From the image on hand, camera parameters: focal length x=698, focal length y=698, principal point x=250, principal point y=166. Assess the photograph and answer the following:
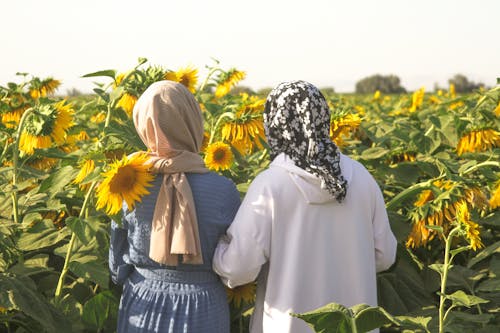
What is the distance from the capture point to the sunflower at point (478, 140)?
3402 millimetres

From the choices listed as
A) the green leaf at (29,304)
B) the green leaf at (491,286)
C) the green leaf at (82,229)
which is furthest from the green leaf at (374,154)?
the green leaf at (29,304)

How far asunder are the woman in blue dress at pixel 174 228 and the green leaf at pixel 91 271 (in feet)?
0.18

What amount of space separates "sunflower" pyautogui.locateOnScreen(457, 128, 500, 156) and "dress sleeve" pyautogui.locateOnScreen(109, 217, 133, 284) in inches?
74.1

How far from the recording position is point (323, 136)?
87.4 inches

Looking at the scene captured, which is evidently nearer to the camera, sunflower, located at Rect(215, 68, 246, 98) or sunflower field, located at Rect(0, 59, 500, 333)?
sunflower field, located at Rect(0, 59, 500, 333)

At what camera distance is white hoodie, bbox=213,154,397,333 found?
2189 mm

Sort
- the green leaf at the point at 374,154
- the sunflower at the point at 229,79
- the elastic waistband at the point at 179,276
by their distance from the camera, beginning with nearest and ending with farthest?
the elastic waistband at the point at 179,276 → the green leaf at the point at 374,154 → the sunflower at the point at 229,79

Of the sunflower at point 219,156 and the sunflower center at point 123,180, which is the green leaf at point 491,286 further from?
the sunflower center at point 123,180

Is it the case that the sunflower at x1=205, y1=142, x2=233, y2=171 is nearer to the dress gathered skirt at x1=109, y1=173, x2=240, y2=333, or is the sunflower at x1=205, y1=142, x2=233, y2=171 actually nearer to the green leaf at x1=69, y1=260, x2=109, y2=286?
the dress gathered skirt at x1=109, y1=173, x2=240, y2=333

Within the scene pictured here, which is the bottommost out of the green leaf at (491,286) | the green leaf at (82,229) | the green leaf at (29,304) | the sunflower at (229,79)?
the green leaf at (491,286)

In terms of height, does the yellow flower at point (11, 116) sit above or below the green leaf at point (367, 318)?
above

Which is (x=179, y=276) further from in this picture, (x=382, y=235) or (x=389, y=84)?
(x=389, y=84)

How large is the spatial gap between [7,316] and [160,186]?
0.77m

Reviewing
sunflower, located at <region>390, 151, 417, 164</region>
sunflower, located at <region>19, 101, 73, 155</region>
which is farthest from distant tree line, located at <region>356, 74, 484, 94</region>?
sunflower, located at <region>19, 101, 73, 155</region>
